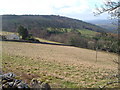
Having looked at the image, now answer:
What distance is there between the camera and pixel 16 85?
6723mm

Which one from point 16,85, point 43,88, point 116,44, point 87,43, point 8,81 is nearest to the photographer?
point 116,44

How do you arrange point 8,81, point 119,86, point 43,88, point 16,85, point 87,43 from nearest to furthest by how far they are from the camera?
point 43,88 → point 16,85 → point 8,81 → point 119,86 → point 87,43

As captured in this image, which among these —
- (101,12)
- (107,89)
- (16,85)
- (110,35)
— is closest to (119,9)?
(101,12)

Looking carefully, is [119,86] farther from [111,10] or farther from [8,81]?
[8,81]

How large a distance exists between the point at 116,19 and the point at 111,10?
0.43 metres

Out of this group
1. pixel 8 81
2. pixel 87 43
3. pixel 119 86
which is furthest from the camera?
pixel 87 43

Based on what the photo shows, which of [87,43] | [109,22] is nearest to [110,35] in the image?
[109,22]

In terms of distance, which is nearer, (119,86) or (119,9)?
(119,9)

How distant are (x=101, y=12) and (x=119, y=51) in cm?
182

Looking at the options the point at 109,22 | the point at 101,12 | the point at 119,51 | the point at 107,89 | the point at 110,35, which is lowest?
the point at 107,89

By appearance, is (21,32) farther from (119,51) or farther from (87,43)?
(119,51)

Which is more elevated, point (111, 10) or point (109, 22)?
point (111, 10)

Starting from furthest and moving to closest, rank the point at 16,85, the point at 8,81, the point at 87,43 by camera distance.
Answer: the point at 87,43
the point at 8,81
the point at 16,85

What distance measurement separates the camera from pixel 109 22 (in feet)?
21.0
